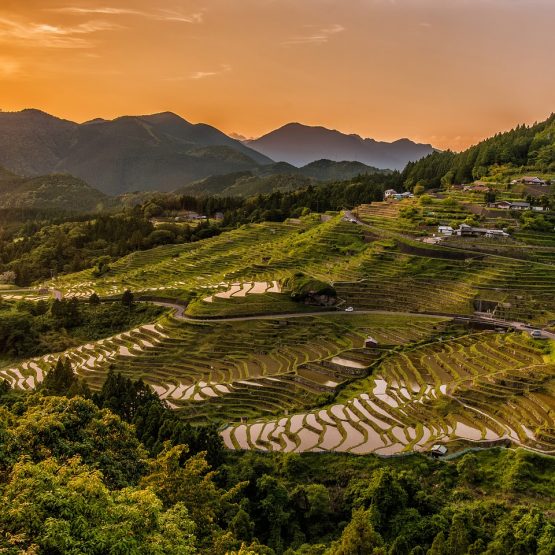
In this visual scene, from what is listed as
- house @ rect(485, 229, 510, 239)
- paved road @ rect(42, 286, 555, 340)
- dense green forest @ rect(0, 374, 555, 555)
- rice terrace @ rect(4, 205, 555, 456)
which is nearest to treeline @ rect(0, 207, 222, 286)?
rice terrace @ rect(4, 205, 555, 456)

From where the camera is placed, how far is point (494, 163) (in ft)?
280

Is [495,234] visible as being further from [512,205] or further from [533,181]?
[533,181]

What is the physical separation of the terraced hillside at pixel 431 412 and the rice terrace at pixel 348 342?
97 millimetres

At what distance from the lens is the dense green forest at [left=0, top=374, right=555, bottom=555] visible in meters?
8.65

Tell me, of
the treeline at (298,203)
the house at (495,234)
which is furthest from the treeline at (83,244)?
the house at (495,234)

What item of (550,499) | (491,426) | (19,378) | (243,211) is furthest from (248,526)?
(243,211)

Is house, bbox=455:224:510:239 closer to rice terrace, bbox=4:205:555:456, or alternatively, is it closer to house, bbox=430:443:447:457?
rice terrace, bbox=4:205:555:456

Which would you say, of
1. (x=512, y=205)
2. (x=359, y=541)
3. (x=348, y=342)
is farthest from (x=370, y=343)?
(x=512, y=205)

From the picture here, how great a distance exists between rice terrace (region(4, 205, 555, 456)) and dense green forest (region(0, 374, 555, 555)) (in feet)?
7.87

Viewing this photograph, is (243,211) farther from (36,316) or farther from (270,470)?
(270,470)

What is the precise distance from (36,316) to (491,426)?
141ft

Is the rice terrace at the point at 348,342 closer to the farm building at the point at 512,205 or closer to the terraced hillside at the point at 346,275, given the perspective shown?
the terraced hillside at the point at 346,275

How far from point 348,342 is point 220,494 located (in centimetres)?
2438

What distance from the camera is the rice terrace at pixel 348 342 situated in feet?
86.7
